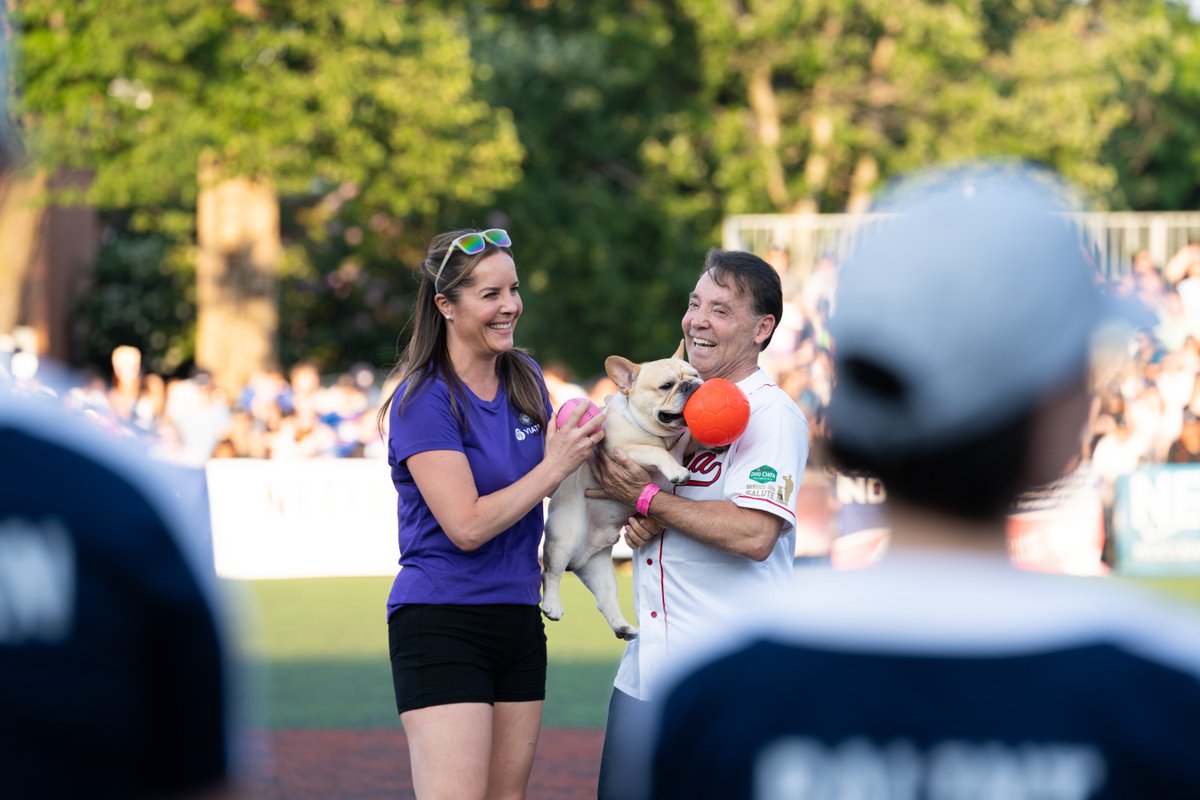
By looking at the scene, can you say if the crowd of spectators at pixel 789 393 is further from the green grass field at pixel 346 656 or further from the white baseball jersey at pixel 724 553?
the white baseball jersey at pixel 724 553

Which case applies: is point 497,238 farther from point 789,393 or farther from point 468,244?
point 789,393

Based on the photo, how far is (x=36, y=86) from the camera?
2414cm

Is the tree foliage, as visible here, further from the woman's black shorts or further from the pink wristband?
the pink wristband

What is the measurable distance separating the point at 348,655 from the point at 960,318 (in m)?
11.1

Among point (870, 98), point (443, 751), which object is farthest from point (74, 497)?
point (870, 98)

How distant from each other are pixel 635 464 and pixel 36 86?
22.0 metres

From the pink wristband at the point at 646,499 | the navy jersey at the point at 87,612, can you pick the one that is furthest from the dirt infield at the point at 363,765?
the navy jersey at the point at 87,612

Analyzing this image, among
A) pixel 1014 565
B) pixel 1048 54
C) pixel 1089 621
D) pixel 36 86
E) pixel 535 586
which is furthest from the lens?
pixel 1048 54

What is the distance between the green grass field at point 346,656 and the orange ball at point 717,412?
4.69 meters

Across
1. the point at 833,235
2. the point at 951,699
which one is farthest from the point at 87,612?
the point at 833,235

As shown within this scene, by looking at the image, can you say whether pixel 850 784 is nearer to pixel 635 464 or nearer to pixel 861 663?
pixel 861 663

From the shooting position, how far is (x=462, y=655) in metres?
4.24

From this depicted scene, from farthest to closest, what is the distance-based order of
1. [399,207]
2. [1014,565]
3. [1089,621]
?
[399,207] < [1014,565] < [1089,621]

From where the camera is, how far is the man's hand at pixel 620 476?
4355 millimetres
